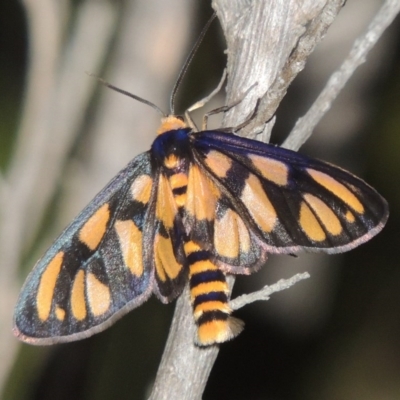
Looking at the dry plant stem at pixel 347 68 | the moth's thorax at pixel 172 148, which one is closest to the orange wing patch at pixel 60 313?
the moth's thorax at pixel 172 148

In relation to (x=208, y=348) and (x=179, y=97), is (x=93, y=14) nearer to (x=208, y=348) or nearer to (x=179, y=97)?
(x=179, y=97)

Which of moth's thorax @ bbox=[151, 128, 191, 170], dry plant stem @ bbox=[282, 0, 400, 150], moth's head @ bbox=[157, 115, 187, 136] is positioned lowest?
moth's thorax @ bbox=[151, 128, 191, 170]

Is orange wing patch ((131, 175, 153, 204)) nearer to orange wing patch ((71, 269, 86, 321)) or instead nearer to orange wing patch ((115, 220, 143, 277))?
orange wing patch ((115, 220, 143, 277))

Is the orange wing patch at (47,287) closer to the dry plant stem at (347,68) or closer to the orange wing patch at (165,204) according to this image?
the orange wing patch at (165,204)

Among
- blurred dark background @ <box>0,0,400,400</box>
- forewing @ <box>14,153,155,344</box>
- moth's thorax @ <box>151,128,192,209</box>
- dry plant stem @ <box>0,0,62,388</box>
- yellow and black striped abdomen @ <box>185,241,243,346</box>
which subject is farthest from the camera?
blurred dark background @ <box>0,0,400,400</box>

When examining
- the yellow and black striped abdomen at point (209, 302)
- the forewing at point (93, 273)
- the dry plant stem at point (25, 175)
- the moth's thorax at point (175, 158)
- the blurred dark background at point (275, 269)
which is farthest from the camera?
the blurred dark background at point (275, 269)

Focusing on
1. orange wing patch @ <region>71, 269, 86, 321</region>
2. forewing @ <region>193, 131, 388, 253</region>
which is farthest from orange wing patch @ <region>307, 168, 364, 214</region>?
orange wing patch @ <region>71, 269, 86, 321</region>

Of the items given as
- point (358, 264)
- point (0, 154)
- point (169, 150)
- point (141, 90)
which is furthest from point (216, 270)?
point (358, 264)
